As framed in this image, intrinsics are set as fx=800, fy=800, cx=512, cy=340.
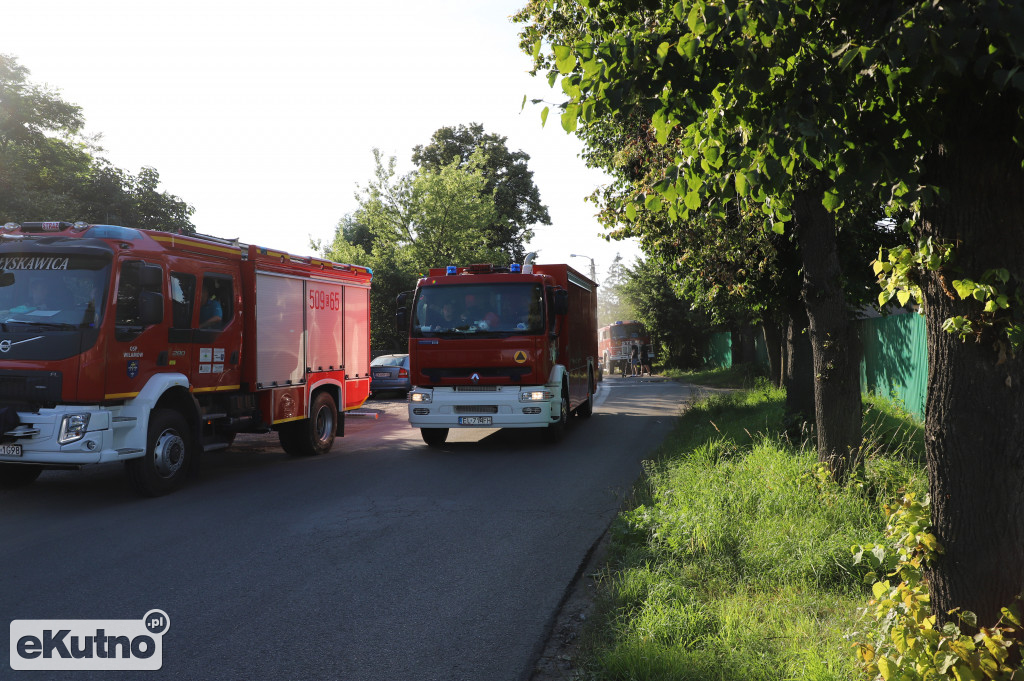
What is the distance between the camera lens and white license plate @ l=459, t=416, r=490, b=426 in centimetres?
1240

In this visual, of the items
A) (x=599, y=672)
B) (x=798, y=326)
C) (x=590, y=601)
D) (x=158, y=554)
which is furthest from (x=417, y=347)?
(x=599, y=672)

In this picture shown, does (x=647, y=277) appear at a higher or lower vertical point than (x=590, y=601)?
higher

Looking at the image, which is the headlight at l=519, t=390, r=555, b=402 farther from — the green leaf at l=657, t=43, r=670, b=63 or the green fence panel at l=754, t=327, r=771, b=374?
the green fence panel at l=754, t=327, r=771, b=374

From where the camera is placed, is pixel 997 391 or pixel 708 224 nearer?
pixel 997 391

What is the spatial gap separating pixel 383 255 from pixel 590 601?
34480mm

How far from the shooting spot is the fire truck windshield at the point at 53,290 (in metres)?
8.36

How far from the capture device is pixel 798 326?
452 inches

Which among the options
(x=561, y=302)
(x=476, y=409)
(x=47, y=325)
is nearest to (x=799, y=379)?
(x=561, y=302)

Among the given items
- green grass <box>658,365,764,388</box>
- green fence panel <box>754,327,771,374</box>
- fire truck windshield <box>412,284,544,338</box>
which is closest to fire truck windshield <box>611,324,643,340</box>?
green grass <box>658,365,764,388</box>

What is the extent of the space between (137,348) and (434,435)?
555 cm

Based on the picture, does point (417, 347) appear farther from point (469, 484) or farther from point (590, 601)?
point (590, 601)

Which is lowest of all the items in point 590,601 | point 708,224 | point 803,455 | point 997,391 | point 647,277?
point 590,601

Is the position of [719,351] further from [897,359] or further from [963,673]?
[963,673]

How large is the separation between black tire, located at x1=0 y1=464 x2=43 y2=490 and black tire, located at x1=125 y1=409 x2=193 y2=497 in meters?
1.76
